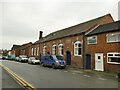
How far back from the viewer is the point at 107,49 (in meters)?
24.0

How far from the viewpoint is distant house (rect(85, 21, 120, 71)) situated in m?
22.7

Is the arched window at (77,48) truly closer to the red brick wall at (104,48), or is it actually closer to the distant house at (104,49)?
the distant house at (104,49)

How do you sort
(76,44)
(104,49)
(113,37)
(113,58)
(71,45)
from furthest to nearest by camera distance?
(71,45), (76,44), (104,49), (113,37), (113,58)

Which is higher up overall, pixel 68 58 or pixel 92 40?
pixel 92 40

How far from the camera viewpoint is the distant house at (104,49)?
22.7 metres

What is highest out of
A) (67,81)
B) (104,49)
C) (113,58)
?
(104,49)

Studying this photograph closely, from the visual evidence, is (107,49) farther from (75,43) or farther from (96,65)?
(75,43)

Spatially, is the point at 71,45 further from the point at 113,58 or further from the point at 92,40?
the point at 113,58

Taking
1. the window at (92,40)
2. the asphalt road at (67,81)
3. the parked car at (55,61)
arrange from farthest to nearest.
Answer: the parked car at (55,61) → the window at (92,40) → the asphalt road at (67,81)

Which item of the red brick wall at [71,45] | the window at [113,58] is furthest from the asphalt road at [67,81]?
the red brick wall at [71,45]

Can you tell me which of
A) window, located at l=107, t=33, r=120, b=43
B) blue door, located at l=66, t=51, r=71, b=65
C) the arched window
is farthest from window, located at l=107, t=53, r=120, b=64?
blue door, located at l=66, t=51, r=71, b=65

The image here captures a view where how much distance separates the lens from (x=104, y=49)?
24.5 meters

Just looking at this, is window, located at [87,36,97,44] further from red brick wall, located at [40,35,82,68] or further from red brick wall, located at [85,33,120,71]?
red brick wall, located at [40,35,82,68]

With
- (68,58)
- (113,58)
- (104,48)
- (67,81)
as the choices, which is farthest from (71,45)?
(67,81)
